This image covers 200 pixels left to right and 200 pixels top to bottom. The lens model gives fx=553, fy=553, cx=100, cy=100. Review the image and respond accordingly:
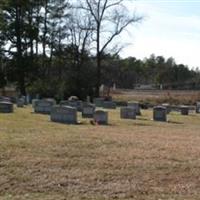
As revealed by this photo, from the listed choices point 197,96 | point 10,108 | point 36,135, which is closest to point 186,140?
point 36,135

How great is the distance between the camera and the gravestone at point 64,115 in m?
20.0

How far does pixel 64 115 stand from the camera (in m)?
20.1

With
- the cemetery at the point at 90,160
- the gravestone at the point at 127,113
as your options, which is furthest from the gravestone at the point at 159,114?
the cemetery at the point at 90,160

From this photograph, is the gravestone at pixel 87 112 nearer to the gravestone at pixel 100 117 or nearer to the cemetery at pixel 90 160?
the gravestone at pixel 100 117

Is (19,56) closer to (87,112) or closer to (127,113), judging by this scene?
(127,113)

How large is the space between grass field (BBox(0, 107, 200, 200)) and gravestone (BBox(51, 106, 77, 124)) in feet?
21.4

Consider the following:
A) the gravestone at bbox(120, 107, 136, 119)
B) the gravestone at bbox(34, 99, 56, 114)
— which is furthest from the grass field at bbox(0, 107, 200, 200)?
the gravestone at bbox(120, 107, 136, 119)

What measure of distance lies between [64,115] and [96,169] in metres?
10.7

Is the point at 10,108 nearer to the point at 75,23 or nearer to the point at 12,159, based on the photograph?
the point at 12,159

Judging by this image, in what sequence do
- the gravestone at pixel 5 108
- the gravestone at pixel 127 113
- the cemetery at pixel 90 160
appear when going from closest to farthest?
the cemetery at pixel 90 160 < the gravestone at pixel 5 108 < the gravestone at pixel 127 113

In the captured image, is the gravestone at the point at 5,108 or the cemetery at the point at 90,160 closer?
the cemetery at the point at 90,160

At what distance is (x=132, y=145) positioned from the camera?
12.6 meters

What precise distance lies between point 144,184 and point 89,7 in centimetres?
4431

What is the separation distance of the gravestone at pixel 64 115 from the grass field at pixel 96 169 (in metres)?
6.52
